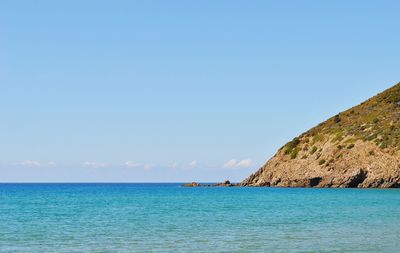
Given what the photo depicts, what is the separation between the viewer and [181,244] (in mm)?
40156

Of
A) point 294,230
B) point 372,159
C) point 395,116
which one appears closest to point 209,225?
point 294,230

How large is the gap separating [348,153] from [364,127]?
13.6 meters

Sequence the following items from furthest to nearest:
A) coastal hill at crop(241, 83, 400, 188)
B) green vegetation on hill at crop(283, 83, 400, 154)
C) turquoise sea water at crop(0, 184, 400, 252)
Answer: green vegetation on hill at crop(283, 83, 400, 154), coastal hill at crop(241, 83, 400, 188), turquoise sea water at crop(0, 184, 400, 252)

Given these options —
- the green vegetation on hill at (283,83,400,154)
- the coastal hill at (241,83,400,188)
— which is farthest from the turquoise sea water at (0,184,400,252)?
the green vegetation on hill at (283,83,400,154)

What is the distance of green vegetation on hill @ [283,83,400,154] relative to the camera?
457 ft

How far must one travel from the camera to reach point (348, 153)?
139 m

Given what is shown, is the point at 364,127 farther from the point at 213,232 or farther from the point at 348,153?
the point at 213,232

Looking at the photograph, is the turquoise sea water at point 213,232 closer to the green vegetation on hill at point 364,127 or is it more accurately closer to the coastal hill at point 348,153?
the coastal hill at point 348,153

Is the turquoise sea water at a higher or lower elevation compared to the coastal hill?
lower

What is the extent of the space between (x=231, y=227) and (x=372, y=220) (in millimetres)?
13733

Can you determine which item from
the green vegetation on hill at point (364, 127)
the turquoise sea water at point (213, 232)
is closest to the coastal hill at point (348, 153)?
the green vegetation on hill at point (364, 127)

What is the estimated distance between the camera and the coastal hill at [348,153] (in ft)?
429

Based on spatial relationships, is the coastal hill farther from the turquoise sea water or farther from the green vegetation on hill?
the turquoise sea water

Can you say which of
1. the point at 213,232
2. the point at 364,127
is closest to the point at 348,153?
the point at 364,127
